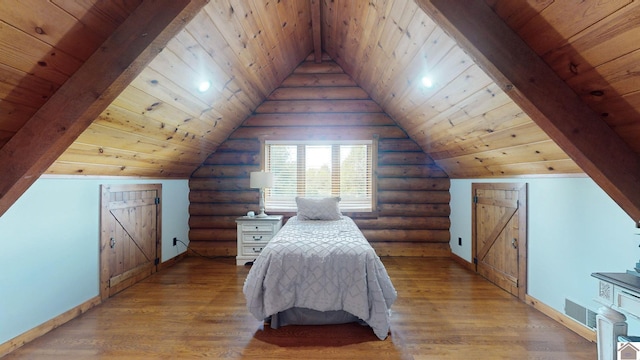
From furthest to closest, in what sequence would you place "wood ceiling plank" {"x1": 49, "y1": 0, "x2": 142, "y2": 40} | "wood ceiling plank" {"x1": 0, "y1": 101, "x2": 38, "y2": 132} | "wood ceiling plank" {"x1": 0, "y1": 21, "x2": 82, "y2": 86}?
"wood ceiling plank" {"x1": 0, "y1": 101, "x2": 38, "y2": 132} < "wood ceiling plank" {"x1": 49, "y1": 0, "x2": 142, "y2": 40} < "wood ceiling plank" {"x1": 0, "y1": 21, "x2": 82, "y2": 86}

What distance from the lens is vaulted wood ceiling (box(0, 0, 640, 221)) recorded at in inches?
53.3

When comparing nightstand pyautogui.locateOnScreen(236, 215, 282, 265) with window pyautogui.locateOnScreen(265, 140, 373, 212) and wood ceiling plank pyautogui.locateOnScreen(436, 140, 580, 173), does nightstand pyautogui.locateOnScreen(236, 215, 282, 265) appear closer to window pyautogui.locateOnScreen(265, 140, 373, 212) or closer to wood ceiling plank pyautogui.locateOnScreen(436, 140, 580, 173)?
window pyautogui.locateOnScreen(265, 140, 373, 212)

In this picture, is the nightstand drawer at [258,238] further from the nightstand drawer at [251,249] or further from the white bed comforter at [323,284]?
the white bed comforter at [323,284]

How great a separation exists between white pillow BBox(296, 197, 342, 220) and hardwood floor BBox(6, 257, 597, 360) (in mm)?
1304

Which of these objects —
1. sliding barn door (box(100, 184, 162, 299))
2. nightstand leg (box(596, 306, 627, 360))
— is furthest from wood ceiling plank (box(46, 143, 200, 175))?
nightstand leg (box(596, 306, 627, 360))

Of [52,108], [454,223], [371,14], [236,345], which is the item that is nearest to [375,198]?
[454,223]

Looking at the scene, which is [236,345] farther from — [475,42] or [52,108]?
[475,42]

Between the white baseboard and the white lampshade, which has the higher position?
the white lampshade

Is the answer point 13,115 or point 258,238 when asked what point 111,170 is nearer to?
point 13,115

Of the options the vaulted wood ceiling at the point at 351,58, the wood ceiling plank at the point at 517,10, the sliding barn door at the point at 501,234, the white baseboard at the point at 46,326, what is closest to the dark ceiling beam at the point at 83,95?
the vaulted wood ceiling at the point at 351,58

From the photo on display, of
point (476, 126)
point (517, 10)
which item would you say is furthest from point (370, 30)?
point (517, 10)

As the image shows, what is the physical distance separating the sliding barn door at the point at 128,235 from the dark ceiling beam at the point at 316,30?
2.99m

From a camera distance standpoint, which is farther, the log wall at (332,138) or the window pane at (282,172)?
the window pane at (282,172)

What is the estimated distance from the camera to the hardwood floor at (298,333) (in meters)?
2.07
